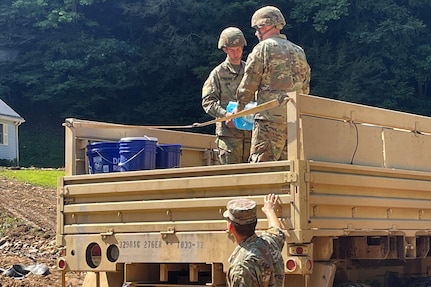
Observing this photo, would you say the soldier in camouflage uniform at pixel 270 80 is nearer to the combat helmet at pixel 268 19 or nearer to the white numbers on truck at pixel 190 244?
the combat helmet at pixel 268 19

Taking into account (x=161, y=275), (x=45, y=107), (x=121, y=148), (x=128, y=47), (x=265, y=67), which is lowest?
(x=161, y=275)

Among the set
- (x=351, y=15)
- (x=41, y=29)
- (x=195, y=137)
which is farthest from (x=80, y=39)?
(x=195, y=137)

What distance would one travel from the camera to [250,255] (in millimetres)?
4160

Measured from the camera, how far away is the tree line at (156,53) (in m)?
33.4

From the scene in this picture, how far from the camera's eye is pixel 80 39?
37.1 m

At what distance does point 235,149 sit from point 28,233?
25.5ft

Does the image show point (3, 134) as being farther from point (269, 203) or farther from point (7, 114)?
point (269, 203)

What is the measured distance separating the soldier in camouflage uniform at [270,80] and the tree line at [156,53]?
26706mm

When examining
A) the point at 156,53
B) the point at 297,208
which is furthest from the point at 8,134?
the point at 297,208

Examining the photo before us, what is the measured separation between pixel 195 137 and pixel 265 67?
174 cm

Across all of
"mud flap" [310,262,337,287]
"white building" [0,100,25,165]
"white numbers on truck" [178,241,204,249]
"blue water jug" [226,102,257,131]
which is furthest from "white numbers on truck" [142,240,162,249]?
"white building" [0,100,25,165]

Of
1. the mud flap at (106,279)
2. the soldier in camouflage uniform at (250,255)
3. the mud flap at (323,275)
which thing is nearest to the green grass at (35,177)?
the mud flap at (106,279)

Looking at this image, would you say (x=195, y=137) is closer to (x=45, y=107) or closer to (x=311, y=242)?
(x=311, y=242)

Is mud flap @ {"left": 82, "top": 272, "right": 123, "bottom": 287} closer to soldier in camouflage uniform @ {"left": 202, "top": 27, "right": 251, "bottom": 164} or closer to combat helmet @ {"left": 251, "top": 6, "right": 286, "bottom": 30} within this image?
soldier in camouflage uniform @ {"left": 202, "top": 27, "right": 251, "bottom": 164}
